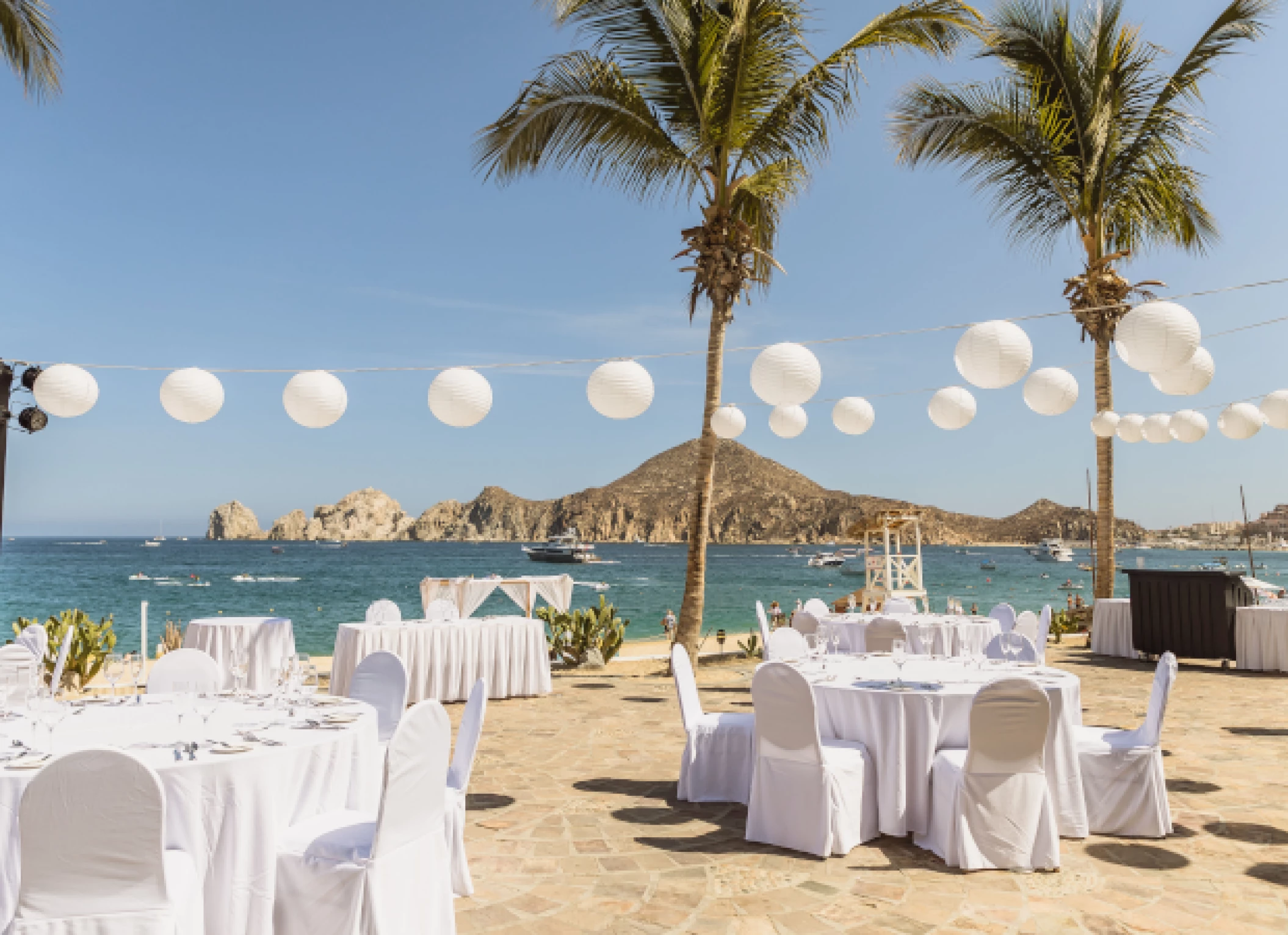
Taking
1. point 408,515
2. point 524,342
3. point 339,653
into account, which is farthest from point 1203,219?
point 408,515

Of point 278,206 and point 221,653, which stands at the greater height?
point 278,206

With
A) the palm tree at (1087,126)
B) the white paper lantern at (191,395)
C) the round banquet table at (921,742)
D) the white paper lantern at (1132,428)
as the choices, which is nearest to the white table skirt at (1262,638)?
the palm tree at (1087,126)

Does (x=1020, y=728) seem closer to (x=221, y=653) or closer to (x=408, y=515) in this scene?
(x=221, y=653)

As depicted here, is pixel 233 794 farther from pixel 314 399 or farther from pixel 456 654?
pixel 456 654

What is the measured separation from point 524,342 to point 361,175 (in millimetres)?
31698

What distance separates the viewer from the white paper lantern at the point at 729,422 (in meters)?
9.42

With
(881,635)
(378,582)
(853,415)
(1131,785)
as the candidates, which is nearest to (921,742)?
(1131,785)

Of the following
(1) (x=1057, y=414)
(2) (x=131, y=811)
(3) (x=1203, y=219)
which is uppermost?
(3) (x=1203, y=219)

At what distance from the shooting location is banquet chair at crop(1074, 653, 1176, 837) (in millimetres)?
4434

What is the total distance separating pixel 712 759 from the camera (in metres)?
5.10

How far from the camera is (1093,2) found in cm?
1170

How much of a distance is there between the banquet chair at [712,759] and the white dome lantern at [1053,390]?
4603 mm

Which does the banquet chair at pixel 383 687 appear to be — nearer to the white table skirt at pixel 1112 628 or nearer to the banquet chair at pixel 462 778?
the banquet chair at pixel 462 778

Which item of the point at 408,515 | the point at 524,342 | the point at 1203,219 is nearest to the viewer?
the point at 1203,219
